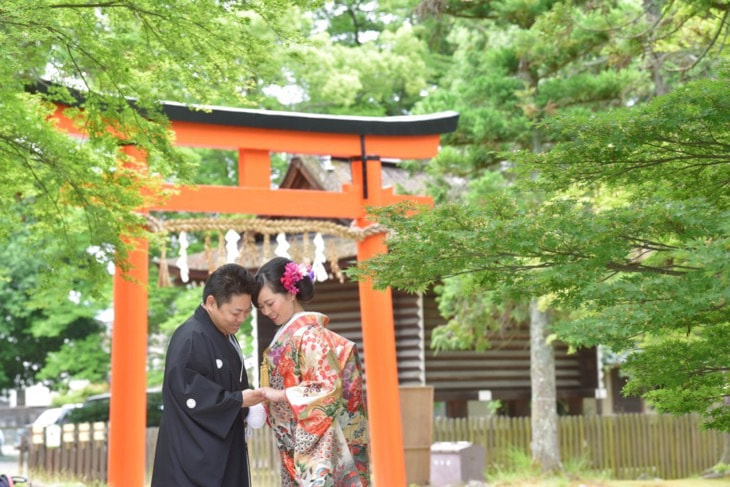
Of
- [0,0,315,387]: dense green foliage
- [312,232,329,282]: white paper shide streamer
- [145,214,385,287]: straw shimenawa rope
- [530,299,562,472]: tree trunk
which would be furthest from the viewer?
[530,299,562,472]: tree trunk

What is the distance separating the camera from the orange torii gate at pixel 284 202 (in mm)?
9672

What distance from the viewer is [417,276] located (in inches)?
215

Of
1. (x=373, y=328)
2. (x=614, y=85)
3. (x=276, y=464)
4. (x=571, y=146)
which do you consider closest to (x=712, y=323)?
(x=571, y=146)

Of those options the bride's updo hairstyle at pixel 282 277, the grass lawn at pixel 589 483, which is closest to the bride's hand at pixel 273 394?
the bride's updo hairstyle at pixel 282 277

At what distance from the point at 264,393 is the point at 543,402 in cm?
1048

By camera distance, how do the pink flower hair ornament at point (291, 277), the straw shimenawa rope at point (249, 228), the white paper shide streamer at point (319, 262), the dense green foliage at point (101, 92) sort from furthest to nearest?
the straw shimenawa rope at point (249, 228) → the white paper shide streamer at point (319, 262) → the dense green foliage at point (101, 92) → the pink flower hair ornament at point (291, 277)

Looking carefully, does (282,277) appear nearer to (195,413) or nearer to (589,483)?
(195,413)

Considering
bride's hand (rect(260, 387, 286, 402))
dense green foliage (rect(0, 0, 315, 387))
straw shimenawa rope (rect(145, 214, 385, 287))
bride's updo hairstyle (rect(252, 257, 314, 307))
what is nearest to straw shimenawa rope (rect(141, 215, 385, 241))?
straw shimenawa rope (rect(145, 214, 385, 287))

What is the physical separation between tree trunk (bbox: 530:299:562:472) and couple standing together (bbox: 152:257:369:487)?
998 cm

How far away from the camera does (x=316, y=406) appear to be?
4.99 meters

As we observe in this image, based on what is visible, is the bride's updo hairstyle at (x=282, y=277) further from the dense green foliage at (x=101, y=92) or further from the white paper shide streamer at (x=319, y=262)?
the white paper shide streamer at (x=319, y=262)

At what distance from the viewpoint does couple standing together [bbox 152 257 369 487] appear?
5016 mm

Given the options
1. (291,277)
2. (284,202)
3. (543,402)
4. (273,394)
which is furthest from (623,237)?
(543,402)

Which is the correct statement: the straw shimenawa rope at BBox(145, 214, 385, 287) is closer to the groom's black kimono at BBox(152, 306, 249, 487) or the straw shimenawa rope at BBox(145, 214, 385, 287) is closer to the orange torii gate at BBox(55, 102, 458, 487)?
the orange torii gate at BBox(55, 102, 458, 487)
